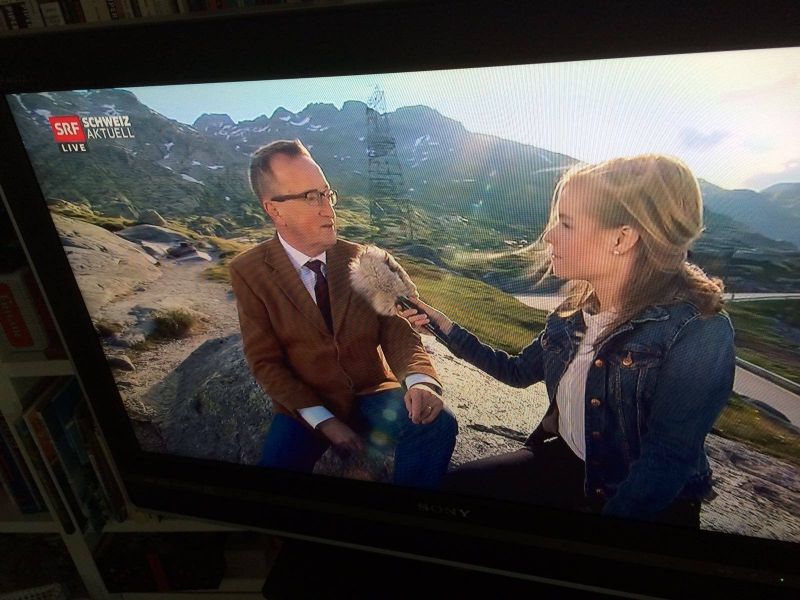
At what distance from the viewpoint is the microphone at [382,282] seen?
871 mm

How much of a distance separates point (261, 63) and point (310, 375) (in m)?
0.50

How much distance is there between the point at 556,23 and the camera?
0.70 m

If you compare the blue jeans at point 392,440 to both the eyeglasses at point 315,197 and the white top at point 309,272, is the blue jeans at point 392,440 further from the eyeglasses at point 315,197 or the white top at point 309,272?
the eyeglasses at point 315,197

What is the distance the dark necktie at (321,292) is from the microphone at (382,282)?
0.05 m

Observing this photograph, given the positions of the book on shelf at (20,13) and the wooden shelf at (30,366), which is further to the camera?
the wooden shelf at (30,366)

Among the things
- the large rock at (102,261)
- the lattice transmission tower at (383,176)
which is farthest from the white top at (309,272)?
the large rock at (102,261)

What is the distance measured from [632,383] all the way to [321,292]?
0.50 metres

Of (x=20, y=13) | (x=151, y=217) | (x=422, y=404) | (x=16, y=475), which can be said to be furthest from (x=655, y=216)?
(x=16, y=475)

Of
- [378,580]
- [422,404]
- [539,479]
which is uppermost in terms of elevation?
[422,404]

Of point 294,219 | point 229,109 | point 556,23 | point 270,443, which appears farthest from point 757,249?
point 270,443

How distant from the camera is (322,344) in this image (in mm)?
950

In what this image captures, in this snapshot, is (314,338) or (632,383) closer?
(632,383)

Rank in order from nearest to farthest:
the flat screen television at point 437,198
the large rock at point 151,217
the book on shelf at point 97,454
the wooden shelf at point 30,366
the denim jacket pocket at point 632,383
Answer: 1. the flat screen television at point 437,198
2. the denim jacket pocket at point 632,383
3. the large rock at point 151,217
4. the wooden shelf at point 30,366
5. the book on shelf at point 97,454

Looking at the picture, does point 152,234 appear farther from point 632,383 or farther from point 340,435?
point 632,383
